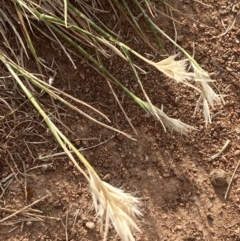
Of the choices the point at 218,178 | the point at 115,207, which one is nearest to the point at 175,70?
the point at 115,207

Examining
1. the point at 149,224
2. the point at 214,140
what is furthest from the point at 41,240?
the point at 214,140

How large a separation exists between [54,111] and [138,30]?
0.39 m

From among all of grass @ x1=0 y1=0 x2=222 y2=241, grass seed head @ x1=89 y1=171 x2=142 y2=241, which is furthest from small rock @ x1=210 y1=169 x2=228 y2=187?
grass seed head @ x1=89 y1=171 x2=142 y2=241

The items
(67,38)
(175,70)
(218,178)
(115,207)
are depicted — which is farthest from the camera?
(218,178)

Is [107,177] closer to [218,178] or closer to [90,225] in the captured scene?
[90,225]

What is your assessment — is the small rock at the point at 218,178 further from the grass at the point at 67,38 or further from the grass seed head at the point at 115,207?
the grass seed head at the point at 115,207

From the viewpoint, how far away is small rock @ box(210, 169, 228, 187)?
70.4 inches

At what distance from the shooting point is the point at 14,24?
178 centimetres

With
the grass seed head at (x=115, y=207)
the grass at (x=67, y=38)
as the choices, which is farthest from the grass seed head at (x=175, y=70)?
the grass seed head at (x=115, y=207)

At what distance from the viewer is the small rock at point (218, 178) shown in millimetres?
1788

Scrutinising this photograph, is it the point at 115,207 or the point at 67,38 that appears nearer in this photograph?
the point at 115,207

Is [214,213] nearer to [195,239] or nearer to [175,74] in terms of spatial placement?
[195,239]

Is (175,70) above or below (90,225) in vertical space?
above

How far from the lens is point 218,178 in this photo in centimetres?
179
